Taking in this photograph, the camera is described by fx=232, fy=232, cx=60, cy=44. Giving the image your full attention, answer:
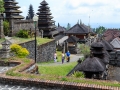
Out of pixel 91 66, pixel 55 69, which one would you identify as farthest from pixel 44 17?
pixel 91 66

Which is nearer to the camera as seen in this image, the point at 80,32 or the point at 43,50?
the point at 43,50

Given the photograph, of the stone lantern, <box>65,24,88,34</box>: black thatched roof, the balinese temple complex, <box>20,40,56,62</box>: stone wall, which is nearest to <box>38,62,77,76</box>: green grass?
<box>20,40,56,62</box>: stone wall

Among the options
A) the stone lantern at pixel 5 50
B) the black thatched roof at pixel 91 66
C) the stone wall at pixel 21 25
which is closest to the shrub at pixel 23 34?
the stone wall at pixel 21 25

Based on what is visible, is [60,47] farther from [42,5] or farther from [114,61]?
[114,61]

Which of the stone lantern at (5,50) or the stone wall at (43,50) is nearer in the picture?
the stone lantern at (5,50)

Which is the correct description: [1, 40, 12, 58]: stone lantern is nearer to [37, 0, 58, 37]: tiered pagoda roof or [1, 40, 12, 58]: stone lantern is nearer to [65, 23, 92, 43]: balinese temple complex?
[37, 0, 58, 37]: tiered pagoda roof

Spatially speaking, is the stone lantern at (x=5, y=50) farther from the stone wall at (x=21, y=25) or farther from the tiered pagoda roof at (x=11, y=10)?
the tiered pagoda roof at (x=11, y=10)

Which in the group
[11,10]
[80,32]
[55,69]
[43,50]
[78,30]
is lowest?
[55,69]

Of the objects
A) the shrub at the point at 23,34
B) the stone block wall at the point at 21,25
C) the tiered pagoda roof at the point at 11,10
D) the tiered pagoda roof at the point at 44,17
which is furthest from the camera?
the tiered pagoda roof at the point at 44,17

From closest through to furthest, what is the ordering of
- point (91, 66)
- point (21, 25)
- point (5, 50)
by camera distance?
point (5, 50)
point (91, 66)
point (21, 25)

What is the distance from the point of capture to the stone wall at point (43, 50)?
24906 mm

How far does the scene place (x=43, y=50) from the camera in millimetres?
28109

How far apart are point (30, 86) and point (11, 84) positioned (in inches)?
37.5

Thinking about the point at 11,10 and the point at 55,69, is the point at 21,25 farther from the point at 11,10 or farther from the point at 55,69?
the point at 55,69
